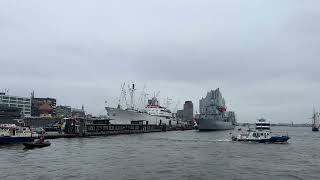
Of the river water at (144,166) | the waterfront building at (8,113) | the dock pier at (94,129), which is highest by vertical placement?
the waterfront building at (8,113)

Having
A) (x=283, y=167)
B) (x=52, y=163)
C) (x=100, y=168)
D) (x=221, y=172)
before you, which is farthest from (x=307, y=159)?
(x=52, y=163)

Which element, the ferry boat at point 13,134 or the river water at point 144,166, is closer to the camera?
the river water at point 144,166

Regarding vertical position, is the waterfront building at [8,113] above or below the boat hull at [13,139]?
above

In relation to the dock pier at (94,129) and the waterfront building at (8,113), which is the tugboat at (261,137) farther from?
the waterfront building at (8,113)

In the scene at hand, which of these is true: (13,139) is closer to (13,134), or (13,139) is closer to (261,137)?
(13,134)

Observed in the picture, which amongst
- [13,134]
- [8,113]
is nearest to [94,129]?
[13,134]

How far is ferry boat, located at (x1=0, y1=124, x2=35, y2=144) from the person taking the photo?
8716cm

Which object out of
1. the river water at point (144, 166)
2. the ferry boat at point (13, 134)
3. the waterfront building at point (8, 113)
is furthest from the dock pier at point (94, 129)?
the waterfront building at point (8, 113)

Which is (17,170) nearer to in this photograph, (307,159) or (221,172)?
(221,172)

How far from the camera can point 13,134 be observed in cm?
8944

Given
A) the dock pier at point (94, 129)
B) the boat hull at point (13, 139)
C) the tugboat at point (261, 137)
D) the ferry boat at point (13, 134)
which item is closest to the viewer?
the boat hull at point (13, 139)

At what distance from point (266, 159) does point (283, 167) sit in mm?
9701

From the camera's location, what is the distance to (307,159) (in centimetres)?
7175

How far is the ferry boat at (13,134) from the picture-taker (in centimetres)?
8716
